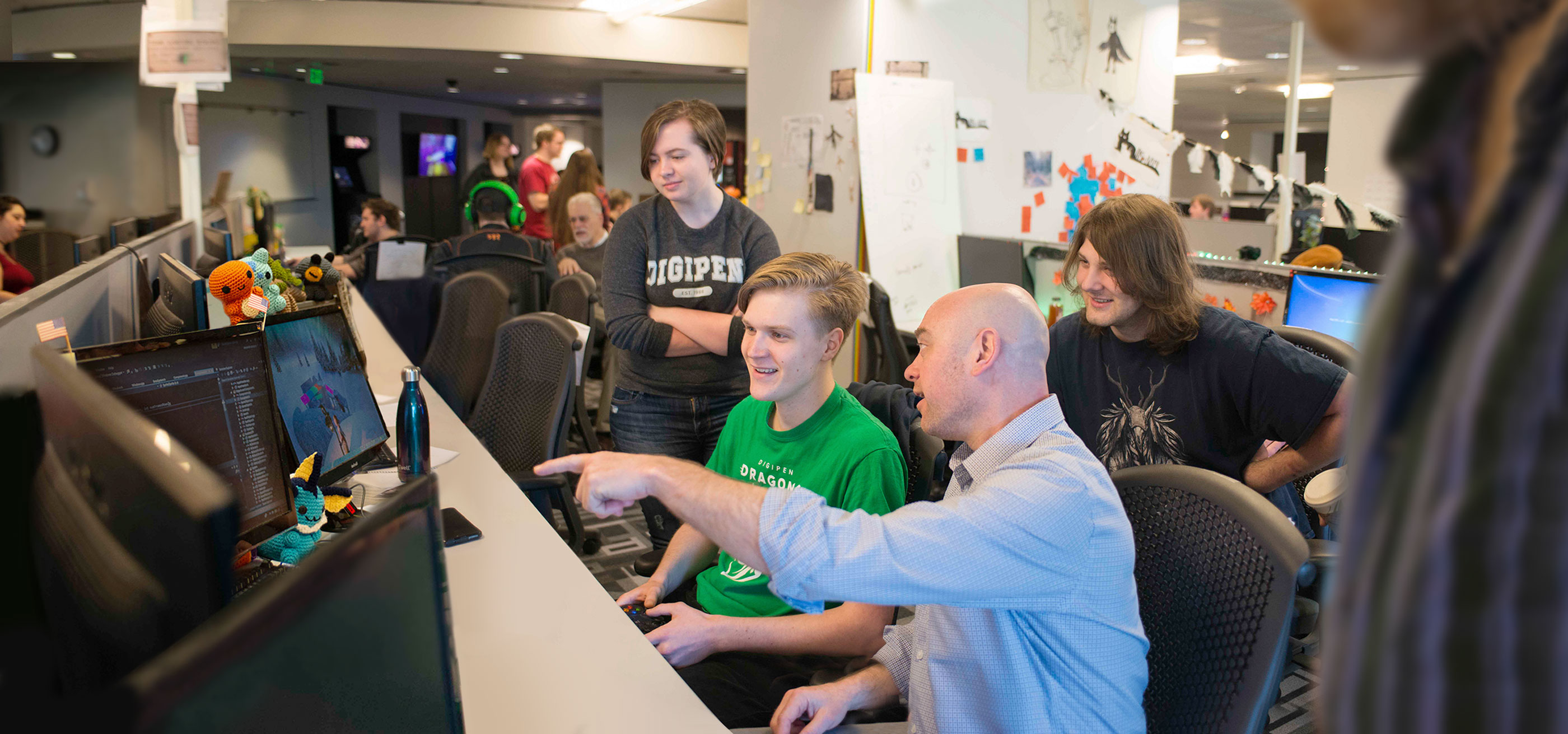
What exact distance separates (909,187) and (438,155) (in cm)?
1341

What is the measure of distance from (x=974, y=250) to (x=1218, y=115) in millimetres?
13965

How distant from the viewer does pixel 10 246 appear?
A: 5.78 m

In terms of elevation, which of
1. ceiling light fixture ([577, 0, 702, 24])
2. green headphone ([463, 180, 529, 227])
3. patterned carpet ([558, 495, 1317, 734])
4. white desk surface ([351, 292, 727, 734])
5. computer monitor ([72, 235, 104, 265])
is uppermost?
ceiling light fixture ([577, 0, 702, 24])

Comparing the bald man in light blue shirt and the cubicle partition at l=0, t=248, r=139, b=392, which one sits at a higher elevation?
the cubicle partition at l=0, t=248, r=139, b=392

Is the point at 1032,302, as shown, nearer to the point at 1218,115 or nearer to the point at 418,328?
the point at 418,328

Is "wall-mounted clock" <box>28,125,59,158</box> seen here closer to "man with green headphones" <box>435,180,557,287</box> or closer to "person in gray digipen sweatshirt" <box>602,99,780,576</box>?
"man with green headphones" <box>435,180,557,287</box>

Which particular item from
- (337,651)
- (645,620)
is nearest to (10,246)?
(645,620)

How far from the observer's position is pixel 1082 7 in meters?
5.19

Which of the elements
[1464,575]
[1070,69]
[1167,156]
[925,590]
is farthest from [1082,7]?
[1464,575]

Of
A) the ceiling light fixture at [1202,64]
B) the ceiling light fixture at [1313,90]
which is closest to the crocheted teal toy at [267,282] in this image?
the ceiling light fixture at [1202,64]

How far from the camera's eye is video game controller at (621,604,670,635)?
1.67 meters

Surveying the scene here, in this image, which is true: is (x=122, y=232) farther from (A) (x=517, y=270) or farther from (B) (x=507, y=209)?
(B) (x=507, y=209)

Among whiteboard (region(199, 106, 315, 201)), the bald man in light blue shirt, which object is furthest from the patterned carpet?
whiteboard (region(199, 106, 315, 201))

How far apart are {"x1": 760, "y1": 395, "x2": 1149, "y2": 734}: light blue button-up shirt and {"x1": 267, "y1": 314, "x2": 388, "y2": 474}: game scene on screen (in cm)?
115
